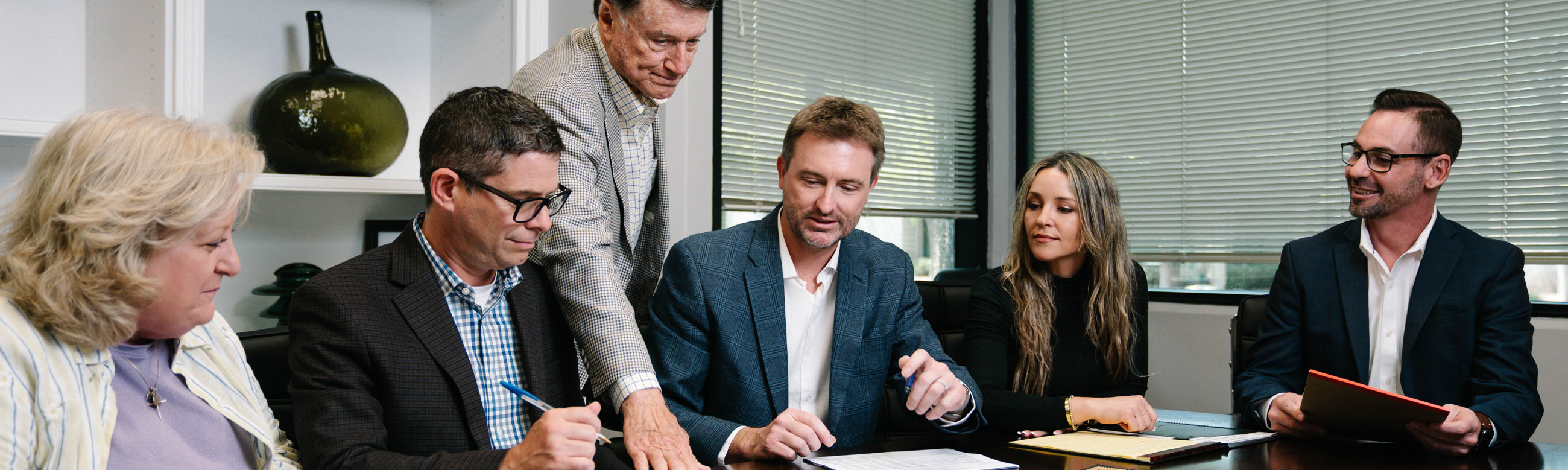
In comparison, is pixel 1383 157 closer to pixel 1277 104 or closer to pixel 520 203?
pixel 1277 104

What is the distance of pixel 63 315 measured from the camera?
107 centimetres

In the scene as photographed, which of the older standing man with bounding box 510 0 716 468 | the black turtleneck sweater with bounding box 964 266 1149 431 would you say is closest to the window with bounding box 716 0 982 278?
the black turtleneck sweater with bounding box 964 266 1149 431

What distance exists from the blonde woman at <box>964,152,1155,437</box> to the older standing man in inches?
31.2

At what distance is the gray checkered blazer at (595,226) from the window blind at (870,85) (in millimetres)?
1139

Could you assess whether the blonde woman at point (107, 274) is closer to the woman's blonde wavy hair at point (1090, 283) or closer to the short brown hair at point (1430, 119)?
the woman's blonde wavy hair at point (1090, 283)

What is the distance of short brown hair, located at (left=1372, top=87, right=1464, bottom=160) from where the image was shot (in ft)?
7.18

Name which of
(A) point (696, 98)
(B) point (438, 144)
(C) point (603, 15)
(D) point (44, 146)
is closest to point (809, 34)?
(A) point (696, 98)

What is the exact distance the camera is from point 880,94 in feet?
12.3

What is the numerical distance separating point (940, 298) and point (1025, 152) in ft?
5.61

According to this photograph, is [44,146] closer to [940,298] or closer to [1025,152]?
[940,298]

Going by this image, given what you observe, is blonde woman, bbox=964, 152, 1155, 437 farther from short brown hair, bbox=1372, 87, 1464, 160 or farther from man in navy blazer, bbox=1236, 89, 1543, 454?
short brown hair, bbox=1372, 87, 1464, 160

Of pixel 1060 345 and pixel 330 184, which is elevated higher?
pixel 330 184

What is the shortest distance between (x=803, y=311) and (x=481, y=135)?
0.78 metres

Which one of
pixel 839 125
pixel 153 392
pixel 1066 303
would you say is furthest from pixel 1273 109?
pixel 153 392
